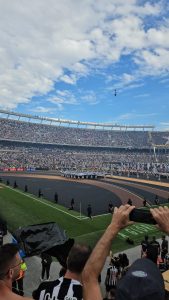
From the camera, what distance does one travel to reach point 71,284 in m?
3.42

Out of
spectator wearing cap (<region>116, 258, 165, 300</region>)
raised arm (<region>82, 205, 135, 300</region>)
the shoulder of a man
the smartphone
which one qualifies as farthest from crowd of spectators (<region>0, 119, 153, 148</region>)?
spectator wearing cap (<region>116, 258, 165, 300</region>)

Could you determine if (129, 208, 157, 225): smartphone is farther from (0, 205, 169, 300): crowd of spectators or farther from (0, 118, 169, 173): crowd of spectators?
(0, 118, 169, 173): crowd of spectators

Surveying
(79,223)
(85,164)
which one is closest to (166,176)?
(85,164)

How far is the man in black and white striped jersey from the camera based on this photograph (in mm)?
3404

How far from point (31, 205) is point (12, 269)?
27.3 meters

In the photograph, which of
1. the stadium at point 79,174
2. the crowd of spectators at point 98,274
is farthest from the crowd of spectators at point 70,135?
the crowd of spectators at point 98,274

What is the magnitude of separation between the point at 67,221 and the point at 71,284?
70.8 feet

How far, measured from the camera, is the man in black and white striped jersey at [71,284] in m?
3.40

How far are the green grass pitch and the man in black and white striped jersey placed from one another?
50.7 feet

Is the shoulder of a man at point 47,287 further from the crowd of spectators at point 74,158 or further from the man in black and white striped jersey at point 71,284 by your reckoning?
the crowd of spectators at point 74,158

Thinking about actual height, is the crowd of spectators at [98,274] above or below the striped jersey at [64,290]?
above

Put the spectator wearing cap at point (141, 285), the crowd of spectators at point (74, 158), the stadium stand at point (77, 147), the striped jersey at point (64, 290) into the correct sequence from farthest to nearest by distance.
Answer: the stadium stand at point (77, 147) < the crowd of spectators at point (74, 158) < the striped jersey at point (64, 290) < the spectator wearing cap at point (141, 285)

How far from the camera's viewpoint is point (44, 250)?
6078mm

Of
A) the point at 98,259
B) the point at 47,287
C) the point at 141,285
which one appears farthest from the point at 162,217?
the point at 47,287
